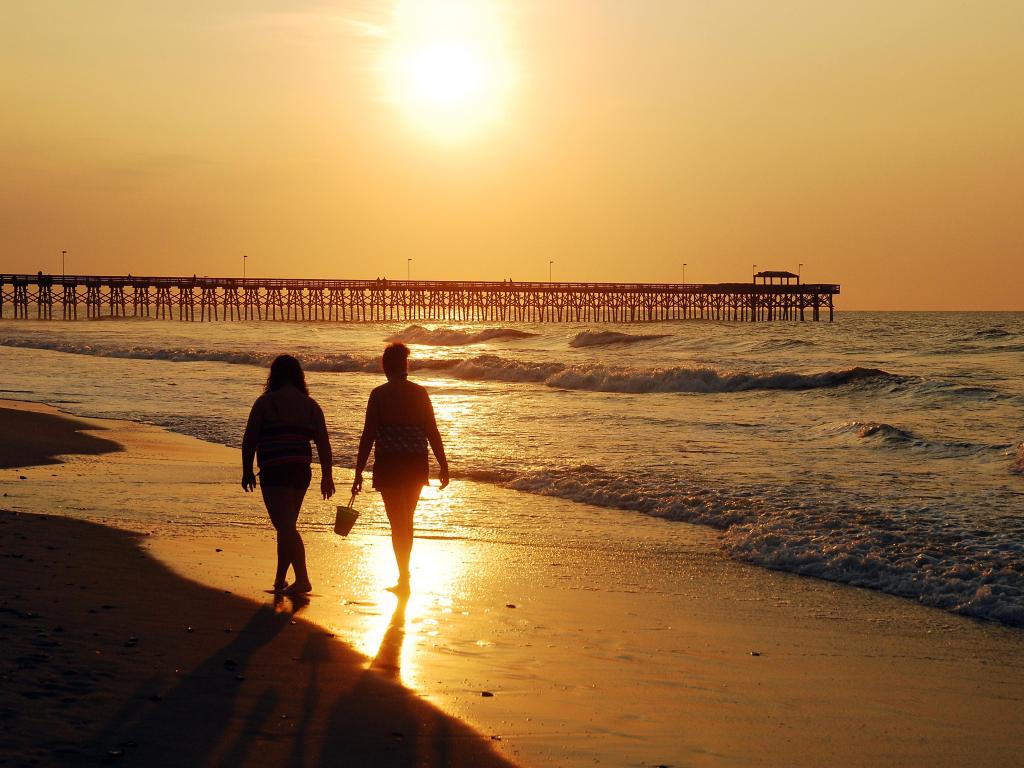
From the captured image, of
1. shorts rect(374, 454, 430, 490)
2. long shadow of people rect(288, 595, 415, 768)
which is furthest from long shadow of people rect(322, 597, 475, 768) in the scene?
shorts rect(374, 454, 430, 490)

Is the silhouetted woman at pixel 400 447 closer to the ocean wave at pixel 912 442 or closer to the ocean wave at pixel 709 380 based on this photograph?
the ocean wave at pixel 912 442

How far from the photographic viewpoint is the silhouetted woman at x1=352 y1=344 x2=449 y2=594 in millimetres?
6805

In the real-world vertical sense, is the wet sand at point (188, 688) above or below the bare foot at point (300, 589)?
above

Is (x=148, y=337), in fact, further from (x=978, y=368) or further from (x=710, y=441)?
(x=710, y=441)

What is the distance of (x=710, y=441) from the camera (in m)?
15.2

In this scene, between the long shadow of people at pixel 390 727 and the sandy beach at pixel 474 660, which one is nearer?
the long shadow of people at pixel 390 727

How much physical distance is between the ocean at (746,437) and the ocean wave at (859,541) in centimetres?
2

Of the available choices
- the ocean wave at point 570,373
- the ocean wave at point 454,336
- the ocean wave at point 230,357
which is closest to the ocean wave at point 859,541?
the ocean wave at point 570,373

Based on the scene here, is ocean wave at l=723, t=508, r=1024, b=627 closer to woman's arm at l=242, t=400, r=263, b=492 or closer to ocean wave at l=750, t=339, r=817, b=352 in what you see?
woman's arm at l=242, t=400, r=263, b=492

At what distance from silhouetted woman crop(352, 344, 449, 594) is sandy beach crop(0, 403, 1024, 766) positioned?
0.40 m

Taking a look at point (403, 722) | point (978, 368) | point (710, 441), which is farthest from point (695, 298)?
point (403, 722)

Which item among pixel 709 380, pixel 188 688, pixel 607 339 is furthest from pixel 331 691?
pixel 607 339

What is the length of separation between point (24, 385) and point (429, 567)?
66.6 feet

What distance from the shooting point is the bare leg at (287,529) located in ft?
21.4
